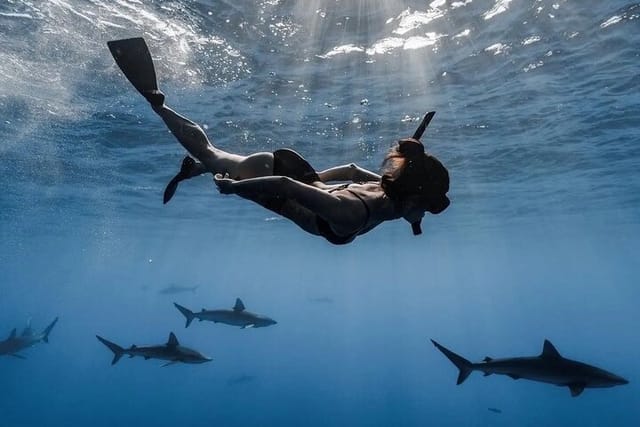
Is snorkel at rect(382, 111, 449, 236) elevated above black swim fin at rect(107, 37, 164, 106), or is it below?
below

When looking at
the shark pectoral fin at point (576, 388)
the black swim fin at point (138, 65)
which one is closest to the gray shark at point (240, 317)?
the shark pectoral fin at point (576, 388)

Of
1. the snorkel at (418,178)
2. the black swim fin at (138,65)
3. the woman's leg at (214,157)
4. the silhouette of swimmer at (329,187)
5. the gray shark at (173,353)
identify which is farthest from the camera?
the gray shark at (173,353)

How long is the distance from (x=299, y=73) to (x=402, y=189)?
389 inches

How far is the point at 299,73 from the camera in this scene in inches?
485

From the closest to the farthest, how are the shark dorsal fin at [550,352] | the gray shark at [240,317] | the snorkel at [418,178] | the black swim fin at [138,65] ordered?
1. the snorkel at [418,178]
2. the black swim fin at [138,65]
3. the shark dorsal fin at [550,352]
4. the gray shark at [240,317]

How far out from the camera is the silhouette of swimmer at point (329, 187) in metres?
3.11

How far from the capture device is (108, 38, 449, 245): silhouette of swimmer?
10.2ft

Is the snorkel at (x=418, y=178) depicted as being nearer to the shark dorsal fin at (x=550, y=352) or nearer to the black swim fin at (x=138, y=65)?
the black swim fin at (x=138, y=65)

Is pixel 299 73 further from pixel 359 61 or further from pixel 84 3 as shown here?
pixel 84 3

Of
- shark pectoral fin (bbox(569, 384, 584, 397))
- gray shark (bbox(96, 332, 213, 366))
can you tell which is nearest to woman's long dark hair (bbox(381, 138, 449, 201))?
shark pectoral fin (bbox(569, 384, 584, 397))

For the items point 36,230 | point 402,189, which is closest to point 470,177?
point 402,189

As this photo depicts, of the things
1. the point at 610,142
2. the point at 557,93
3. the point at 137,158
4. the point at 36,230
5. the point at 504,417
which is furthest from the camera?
the point at 504,417

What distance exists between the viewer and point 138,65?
4340 millimetres

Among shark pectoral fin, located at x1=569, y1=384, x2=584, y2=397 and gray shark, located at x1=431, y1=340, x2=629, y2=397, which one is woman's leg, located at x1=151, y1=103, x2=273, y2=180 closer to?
gray shark, located at x1=431, y1=340, x2=629, y2=397
